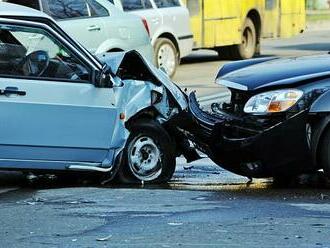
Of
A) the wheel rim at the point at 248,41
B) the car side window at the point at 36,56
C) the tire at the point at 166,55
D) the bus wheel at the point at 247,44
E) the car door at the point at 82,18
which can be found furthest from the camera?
the wheel rim at the point at 248,41

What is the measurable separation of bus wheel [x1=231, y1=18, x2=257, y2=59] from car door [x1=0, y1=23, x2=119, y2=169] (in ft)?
45.3

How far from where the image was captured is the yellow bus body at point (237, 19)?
67.4 feet

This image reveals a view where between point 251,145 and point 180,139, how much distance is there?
1.19 meters

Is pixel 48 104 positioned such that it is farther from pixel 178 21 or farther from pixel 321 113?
pixel 178 21

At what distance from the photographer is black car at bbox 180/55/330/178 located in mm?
7816

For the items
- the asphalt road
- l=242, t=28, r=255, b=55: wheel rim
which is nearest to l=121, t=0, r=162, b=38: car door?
l=242, t=28, r=255, b=55: wheel rim

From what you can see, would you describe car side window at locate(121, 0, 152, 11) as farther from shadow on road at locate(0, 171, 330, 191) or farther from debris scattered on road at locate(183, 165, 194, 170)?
shadow on road at locate(0, 171, 330, 191)

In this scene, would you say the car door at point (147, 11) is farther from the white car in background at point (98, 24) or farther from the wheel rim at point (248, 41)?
the wheel rim at point (248, 41)

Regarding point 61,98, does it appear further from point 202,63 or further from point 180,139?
point 202,63

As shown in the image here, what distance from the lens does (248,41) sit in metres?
22.4

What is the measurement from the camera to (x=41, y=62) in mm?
8312

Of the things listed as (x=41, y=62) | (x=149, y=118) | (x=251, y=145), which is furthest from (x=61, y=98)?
(x=251, y=145)

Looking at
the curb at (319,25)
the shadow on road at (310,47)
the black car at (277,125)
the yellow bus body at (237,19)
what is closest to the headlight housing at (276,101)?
the black car at (277,125)

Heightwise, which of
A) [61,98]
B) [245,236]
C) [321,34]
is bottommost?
[321,34]
